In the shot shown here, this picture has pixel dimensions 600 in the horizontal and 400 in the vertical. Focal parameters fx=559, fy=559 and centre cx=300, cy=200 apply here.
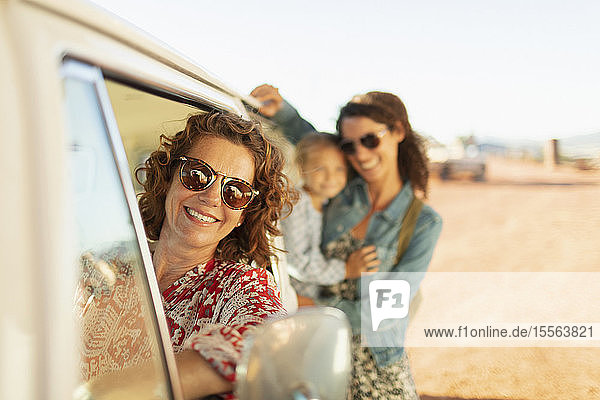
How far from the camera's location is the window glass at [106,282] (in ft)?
3.14

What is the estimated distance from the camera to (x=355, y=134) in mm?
3955

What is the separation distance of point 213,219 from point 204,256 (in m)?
0.13

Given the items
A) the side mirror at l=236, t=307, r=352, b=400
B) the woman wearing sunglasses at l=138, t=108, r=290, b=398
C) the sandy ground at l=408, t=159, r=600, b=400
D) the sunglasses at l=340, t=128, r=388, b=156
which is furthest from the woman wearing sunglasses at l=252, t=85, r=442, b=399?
the sandy ground at l=408, t=159, r=600, b=400

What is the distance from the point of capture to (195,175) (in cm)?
169

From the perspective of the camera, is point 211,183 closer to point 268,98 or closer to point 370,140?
point 268,98

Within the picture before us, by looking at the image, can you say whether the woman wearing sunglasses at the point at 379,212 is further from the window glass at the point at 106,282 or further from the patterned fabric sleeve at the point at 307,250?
the window glass at the point at 106,282

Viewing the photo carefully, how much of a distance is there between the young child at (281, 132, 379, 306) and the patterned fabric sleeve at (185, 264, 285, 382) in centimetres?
199

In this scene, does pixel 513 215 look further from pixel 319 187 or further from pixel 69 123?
pixel 69 123

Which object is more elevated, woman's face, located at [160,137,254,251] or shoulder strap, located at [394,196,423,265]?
woman's face, located at [160,137,254,251]

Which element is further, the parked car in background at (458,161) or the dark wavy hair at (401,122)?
the parked car in background at (458,161)

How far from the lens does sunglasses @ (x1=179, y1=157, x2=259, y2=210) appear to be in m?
1.67

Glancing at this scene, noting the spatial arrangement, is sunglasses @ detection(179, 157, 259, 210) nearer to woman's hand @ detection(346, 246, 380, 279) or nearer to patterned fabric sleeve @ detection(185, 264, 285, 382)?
patterned fabric sleeve @ detection(185, 264, 285, 382)

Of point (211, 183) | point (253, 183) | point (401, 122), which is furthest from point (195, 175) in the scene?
point (401, 122)

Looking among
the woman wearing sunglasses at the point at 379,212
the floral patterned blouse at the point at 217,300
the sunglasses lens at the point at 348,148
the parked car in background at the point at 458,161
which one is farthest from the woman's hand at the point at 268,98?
the parked car in background at the point at 458,161
